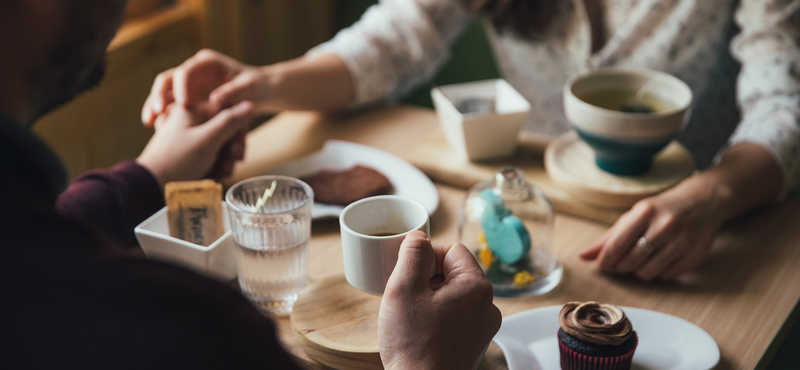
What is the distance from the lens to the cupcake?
27.8 inches

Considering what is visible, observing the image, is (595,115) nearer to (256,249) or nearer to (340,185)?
(340,185)

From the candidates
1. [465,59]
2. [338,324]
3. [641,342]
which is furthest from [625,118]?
[465,59]

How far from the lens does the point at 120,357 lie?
408mm

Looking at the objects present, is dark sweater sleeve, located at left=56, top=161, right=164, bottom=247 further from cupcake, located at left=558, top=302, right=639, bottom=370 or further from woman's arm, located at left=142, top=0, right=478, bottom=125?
cupcake, located at left=558, top=302, right=639, bottom=370

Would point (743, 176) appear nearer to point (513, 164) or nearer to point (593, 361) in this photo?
point (513, 164)

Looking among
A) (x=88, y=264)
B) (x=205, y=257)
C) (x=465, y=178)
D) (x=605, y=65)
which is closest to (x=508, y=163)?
(x=465, y=178)

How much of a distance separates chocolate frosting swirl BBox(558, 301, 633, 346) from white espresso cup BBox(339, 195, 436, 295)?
16cm

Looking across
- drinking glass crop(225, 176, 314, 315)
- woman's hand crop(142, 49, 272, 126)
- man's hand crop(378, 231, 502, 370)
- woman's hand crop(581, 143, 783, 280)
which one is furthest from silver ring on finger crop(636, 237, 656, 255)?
woman's hand crop(142, 49, 272, 126)

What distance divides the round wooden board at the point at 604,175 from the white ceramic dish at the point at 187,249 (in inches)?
21.4

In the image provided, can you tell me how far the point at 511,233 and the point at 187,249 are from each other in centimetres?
41

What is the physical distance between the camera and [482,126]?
1.16 m

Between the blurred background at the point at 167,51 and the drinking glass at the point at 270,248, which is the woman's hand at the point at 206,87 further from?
the blurred background at the point at 167,51

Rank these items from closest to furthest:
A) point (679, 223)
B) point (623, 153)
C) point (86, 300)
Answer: point (86, 300)
point (679, 223)
point (623, 153)

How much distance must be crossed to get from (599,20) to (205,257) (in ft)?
3.49
